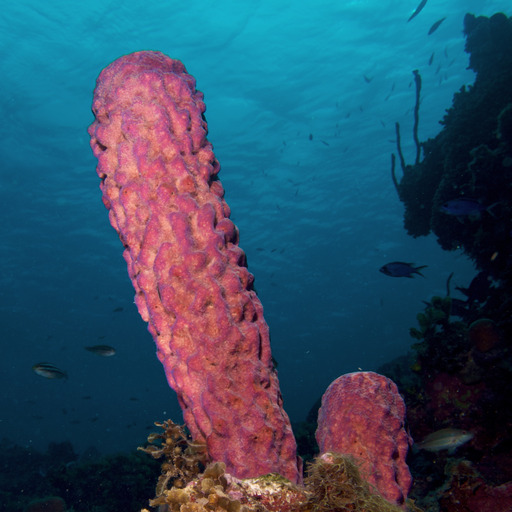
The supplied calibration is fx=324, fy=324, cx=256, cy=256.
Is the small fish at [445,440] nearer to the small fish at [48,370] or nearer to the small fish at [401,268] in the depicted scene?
the small fish at [401,268]

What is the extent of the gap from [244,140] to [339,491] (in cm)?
2253

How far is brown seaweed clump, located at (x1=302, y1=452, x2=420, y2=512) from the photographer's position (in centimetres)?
157

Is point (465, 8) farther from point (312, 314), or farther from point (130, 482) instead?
A: point (312, 314)

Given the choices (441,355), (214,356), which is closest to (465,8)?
(441,355)

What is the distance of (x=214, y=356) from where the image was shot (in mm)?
2217

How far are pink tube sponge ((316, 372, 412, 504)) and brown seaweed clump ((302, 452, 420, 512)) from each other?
2.19ft

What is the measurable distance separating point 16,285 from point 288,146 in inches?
1134

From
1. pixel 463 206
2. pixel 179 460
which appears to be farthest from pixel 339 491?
pixel 463 206

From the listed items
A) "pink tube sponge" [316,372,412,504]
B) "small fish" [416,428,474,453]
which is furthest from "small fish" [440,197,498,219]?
"pink tube sponge" [316,372,412,504]

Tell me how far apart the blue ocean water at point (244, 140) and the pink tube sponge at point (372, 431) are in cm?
909

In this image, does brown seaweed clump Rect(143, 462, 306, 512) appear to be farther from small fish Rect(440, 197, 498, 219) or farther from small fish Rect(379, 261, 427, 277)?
small fish Rect(440, 197, 498, 219)

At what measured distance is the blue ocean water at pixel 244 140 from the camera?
15.2m

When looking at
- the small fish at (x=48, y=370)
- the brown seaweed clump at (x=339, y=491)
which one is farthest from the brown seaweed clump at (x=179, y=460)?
the small fish at (x=48, y=370)

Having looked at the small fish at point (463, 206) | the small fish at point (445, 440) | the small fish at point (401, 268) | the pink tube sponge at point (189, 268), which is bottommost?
the small fish at point (445, 440)
